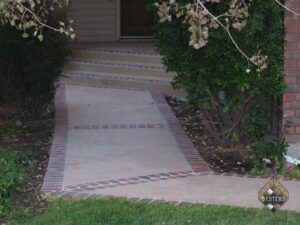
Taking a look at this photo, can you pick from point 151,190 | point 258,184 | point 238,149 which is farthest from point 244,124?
point 151,190

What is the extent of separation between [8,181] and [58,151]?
5.32 feet

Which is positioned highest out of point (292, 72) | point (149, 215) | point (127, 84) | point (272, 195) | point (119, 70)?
point (292, 72)

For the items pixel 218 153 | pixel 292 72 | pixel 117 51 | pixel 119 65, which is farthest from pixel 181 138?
pixel 117 51

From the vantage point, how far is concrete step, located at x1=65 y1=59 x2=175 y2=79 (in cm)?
1098

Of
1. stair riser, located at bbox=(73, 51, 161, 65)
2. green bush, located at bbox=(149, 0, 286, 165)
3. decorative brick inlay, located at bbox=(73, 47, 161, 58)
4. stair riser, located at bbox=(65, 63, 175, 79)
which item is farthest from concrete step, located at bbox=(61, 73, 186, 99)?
green bush, located at bbox=(149, 0, 286, 165)

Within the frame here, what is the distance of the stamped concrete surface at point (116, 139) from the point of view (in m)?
6.22

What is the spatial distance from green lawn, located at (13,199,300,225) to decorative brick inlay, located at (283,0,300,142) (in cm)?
167

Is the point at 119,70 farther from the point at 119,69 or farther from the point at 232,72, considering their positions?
the point at 232,72

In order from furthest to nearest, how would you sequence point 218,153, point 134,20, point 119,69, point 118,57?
1. point 134,20
2. point 118,57
3. point 119,69
4. point 218,153

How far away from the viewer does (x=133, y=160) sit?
21.6ft

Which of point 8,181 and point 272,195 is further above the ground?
point 272,195

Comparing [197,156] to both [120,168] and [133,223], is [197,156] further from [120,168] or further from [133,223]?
[133,223]

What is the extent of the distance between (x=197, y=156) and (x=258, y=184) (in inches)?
42.4

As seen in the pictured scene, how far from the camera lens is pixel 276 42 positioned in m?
6.13
